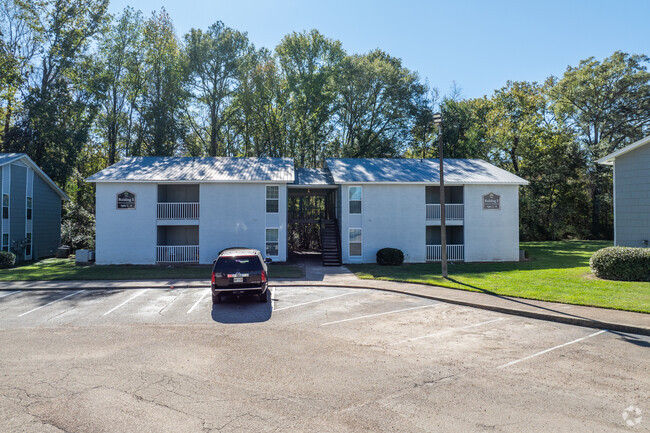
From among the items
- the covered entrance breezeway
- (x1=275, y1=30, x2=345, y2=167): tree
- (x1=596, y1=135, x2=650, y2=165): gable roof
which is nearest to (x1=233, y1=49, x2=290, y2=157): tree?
(x1=275, y1=30, x2=345, y2=167): tree

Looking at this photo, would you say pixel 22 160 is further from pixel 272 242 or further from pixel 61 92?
pixel 272 242

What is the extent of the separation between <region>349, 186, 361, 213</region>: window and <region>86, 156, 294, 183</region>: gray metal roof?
12.7ft

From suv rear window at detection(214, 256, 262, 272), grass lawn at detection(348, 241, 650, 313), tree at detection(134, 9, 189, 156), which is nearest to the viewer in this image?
grass lawn at detection(348, 241, 650, 313)

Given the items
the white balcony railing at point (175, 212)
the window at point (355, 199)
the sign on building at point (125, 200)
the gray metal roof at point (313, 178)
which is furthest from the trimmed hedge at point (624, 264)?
the sign on building at point (125, 200)

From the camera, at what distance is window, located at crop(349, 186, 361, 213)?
2439 centimetres

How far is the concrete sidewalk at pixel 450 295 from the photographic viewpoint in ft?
32.6

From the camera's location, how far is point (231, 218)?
23.6 m

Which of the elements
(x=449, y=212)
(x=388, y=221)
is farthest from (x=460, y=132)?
(x=388, y=221)

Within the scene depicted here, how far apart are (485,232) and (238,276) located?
18.0 meters

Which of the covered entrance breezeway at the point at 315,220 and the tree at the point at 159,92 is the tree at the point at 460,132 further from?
the tree at the point at 159,92

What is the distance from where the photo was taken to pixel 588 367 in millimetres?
7145

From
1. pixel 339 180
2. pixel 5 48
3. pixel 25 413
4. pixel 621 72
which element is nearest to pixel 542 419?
pixel 25 413

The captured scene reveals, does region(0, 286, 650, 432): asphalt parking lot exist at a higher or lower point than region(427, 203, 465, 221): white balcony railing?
lower

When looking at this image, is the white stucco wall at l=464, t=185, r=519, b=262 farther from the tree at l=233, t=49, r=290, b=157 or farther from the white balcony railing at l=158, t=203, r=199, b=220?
the tree at l=233, t=49, r=290, b=157
